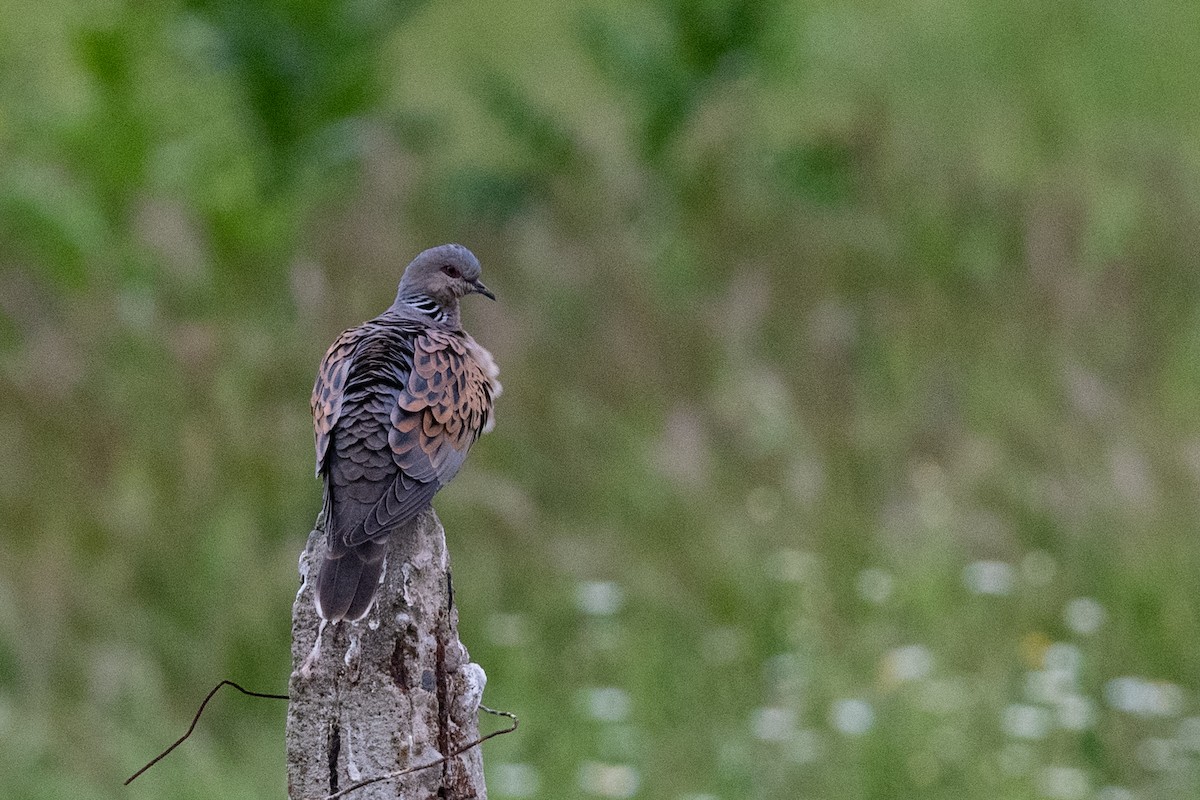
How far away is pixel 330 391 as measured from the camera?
122 inches

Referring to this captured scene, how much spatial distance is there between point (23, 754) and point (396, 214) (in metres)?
4.06

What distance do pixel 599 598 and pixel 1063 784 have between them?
6.04 ft

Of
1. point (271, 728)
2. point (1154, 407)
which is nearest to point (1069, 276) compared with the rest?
point (1154, 407)

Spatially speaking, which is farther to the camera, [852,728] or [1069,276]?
[1069,276]

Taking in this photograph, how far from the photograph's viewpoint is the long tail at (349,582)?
2.27m

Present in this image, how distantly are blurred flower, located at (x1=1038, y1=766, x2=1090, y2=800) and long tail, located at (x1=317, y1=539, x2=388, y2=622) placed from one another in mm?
3223

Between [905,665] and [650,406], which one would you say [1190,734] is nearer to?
[905,665]

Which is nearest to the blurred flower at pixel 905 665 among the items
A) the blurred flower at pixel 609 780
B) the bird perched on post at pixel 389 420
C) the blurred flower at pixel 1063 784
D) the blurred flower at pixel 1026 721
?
the blurred flower at pixel 1026 721

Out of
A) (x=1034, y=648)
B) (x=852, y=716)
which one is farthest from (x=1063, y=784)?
(x=1034, y=648)

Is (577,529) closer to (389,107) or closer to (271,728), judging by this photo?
(271,728)

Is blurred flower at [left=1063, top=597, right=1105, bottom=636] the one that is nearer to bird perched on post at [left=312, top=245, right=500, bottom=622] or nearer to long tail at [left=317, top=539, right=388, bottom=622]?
bird perched on post at [left=312, top=245, right=500, bottom=622]

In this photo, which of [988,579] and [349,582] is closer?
[349,582]

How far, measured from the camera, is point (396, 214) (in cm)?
853

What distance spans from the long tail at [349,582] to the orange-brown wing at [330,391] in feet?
1.80
